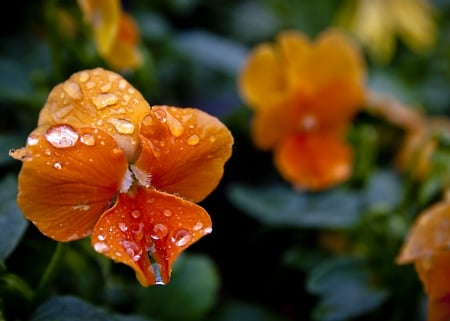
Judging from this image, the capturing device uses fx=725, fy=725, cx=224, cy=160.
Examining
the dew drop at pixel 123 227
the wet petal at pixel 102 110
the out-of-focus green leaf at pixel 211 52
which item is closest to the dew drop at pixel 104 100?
the wet petal at pixel 102 110

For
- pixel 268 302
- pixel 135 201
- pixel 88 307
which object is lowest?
pixel 268 302

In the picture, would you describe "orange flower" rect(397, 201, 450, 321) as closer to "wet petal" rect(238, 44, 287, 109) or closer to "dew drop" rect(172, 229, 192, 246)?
"dew drop" rect(172, 229, 192, 246)

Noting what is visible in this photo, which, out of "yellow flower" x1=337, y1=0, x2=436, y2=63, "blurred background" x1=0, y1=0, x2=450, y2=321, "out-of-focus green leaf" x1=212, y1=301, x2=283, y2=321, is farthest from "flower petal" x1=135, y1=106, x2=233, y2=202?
"yellow flower" x1=337, y1=0, x2=436, y2=63

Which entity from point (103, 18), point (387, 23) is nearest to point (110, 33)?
point (103, 18)

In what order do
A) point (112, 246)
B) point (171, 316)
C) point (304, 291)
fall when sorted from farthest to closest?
point (304, 291) < point (171, 316) < point (112, 246)

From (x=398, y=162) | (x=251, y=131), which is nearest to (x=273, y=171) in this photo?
(x=251, y=131)

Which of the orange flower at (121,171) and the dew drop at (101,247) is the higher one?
the orange flower at (121,171)

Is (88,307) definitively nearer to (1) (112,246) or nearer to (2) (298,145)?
(1) (112,246)

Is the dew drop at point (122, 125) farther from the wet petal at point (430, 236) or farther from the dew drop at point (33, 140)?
the wet petal at point (430, 236)
